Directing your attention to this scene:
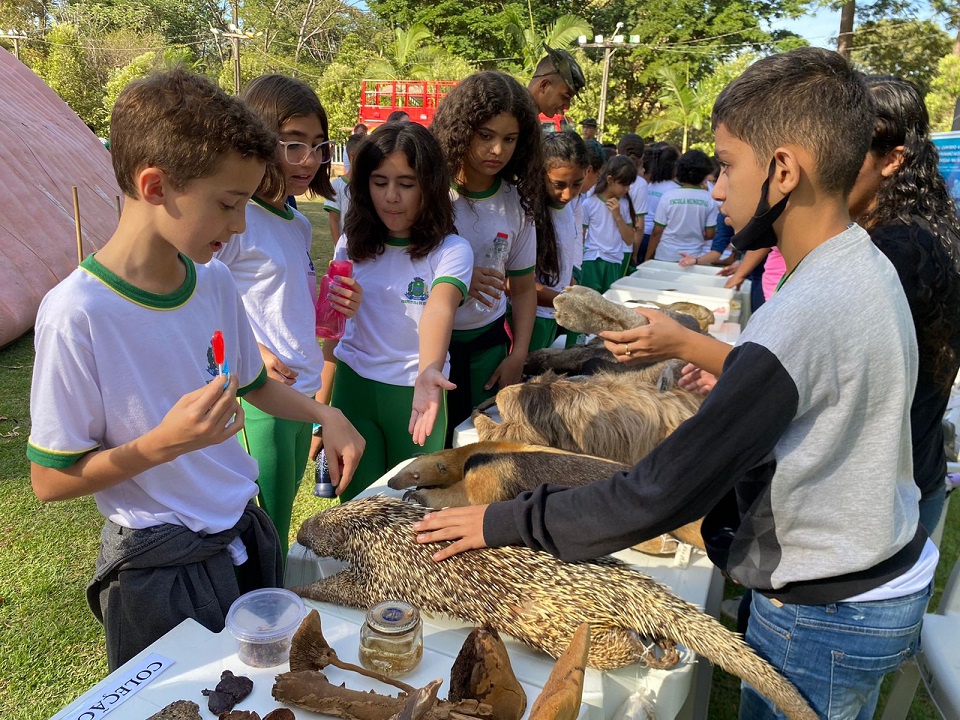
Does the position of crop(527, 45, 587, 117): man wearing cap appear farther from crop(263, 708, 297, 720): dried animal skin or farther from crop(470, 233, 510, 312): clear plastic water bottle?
crop(263, 708, 297, 720): dried animal skin

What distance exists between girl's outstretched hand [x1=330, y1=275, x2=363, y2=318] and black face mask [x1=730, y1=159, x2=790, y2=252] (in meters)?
1.51

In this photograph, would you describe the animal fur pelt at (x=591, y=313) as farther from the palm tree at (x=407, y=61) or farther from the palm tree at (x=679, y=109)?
the palm tree at (x=407, y=61)

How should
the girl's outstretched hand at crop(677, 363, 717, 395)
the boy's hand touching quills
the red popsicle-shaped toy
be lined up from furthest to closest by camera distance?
the girl's outstretched hand at crop(677, 363, 717, 395)
the boy's hand touching quills
the red popsicle-shaped toy

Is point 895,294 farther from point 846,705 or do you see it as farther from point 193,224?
point 193,224

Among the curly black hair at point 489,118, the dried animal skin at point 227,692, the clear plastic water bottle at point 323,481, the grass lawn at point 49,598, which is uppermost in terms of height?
the curly black hair at point 489,118

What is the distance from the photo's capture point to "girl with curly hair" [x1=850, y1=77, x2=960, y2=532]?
170 cm

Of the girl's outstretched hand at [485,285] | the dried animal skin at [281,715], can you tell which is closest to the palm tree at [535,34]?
the girl's outstretched hand at [485,285]

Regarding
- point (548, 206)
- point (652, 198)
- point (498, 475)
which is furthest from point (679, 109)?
point (498, 475)

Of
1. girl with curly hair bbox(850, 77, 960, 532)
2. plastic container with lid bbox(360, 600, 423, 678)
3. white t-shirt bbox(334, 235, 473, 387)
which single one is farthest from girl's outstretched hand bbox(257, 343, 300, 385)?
girl with curly hair bbox(850, 77, 960, 532)

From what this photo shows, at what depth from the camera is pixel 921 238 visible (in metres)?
1.75

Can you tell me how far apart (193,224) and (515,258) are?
2.01m

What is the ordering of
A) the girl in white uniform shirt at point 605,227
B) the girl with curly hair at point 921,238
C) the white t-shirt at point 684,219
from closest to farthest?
the girl with curly hair at point 921,238 < the girl in white uniform shirt at point 605,227 < the white t-shirt at point 684,219

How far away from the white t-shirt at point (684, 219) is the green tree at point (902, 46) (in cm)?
2360

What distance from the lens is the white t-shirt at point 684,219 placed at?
24.9ft
